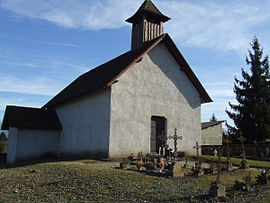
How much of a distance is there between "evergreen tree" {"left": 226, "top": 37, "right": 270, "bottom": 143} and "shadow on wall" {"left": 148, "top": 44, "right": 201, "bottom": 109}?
11207 millimetres

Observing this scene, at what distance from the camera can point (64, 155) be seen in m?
23.4

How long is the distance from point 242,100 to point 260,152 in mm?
6867

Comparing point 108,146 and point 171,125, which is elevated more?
point 171,125

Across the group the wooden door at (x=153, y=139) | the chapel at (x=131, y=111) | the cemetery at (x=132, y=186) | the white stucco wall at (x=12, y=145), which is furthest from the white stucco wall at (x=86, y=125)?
the cemetery at (x=132, y=186)

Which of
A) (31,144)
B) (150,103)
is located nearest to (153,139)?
(150,103)

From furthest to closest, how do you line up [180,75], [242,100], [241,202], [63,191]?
[242,100], [180,75], [63,191], [241,202]

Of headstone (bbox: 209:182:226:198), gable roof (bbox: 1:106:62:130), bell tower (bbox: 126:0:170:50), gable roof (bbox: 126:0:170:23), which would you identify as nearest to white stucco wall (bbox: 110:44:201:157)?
bell tower (bbox: 126:0:170:50)

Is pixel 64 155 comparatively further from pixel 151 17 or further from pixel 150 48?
pixel 151 17

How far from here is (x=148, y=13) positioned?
22.4 meters

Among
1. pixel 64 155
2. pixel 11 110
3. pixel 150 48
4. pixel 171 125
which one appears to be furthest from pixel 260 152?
pixel 11 110

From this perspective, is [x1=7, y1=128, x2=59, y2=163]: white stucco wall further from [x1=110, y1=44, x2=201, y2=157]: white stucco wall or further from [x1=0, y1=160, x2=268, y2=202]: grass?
[x1=0, y1=160, x2=268, y2=202]: grass

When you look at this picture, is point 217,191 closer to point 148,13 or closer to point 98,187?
point 98,187

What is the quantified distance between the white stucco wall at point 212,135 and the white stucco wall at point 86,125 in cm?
2296

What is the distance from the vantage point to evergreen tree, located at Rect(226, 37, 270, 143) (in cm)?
2998
